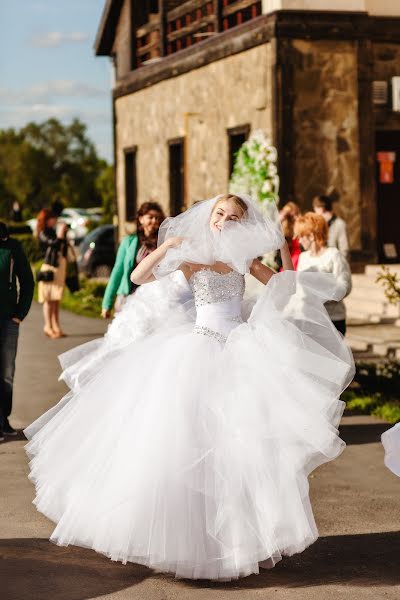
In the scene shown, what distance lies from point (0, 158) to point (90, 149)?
54.3 ft

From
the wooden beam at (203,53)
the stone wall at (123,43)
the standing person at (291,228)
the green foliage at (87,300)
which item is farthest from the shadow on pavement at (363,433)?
the stone wall at (123,43)

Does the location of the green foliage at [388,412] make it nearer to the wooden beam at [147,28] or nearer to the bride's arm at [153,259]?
the bride's arm at [153,259]

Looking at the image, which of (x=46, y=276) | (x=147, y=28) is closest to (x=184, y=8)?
(x=147, y=28)

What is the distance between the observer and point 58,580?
575 centimetres

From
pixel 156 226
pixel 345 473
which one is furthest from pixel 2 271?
pixel 345 473

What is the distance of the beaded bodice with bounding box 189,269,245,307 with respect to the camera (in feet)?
21.1

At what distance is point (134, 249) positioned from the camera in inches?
403

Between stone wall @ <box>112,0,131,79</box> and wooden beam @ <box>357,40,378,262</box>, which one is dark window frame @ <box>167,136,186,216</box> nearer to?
stone wall @ <box>112,0,131,79</box>

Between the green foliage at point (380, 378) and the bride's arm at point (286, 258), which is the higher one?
the bride's arm at point (286, 258)

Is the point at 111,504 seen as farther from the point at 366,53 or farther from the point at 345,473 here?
the point at 366,53

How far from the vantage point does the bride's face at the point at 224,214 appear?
6371 millimetres

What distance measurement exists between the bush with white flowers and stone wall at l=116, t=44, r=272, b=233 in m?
1.48

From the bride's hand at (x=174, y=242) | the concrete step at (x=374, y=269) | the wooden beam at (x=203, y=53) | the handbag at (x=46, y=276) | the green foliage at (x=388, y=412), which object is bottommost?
the green foliage at (x=388, y=412)

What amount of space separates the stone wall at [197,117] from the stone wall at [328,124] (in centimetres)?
66
